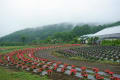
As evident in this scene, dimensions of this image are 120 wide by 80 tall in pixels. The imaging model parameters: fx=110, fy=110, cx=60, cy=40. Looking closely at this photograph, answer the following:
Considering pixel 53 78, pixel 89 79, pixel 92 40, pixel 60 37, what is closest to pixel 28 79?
pixel 53 78

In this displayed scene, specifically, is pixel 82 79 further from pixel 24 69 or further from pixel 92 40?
pixel 92 40

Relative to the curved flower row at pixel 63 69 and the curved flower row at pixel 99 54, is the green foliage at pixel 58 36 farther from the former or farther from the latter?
the curved flower row at pixel 63 69

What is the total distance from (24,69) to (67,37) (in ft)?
154

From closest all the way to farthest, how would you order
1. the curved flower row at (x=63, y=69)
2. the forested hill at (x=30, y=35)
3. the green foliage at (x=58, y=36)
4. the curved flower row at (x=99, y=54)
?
the curved flower row at (x=63, y=69) → the curved flower row at (x=99, y=54) → the green foliage at (x=58, y=36) → the forested hill at (x=30, y=35)

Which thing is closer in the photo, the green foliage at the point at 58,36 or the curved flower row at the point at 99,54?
the curved flower row at the point at 99,54

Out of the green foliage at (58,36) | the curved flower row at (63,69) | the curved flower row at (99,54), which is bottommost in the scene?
the curved flower row at (99,54)

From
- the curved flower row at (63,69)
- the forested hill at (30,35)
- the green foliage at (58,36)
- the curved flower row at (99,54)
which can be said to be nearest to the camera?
the curved flower row at (63,69)

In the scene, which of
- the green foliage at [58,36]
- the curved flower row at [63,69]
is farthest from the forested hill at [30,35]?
the curved flower row at [63,69]

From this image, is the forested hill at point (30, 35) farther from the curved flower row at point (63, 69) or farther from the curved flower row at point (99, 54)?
the curved flower row at point (63, 69)

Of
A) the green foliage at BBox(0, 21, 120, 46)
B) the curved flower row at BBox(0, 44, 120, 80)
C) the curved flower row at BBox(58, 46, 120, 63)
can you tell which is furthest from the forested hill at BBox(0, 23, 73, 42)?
the curved flower row at BBox(0, 44, 120, 80)

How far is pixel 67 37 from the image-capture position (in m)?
54.6

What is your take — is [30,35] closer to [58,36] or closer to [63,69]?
[58,36]

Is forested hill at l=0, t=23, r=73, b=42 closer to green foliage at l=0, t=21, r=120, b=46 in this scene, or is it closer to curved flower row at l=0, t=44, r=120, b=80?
green foliage at l=0, t=21, r=120, b=46

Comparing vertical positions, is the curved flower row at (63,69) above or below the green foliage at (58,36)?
below
